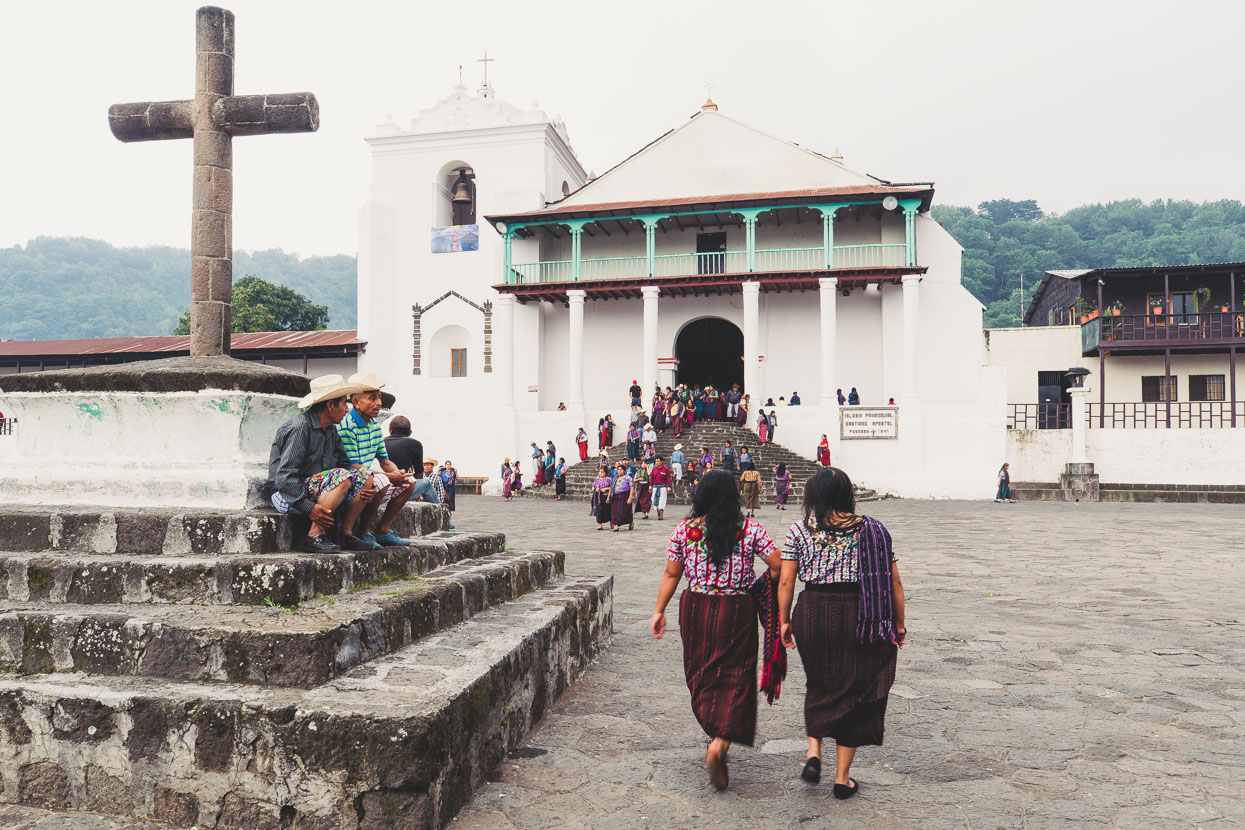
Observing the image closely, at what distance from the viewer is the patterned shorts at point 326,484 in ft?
12.2

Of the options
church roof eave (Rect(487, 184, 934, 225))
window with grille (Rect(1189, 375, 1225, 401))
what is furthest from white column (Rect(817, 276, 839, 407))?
window with grille (Rect(1189, 375, 1225, 401))

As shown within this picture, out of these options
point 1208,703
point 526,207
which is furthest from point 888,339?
point 1208,703

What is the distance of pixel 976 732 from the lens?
3867mm

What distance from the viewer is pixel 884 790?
3.24m

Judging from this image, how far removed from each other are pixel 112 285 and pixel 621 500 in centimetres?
11055

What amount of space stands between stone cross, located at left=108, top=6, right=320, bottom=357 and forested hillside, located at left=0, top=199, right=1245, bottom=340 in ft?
211

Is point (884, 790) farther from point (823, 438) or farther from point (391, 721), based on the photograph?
point (823, 438)

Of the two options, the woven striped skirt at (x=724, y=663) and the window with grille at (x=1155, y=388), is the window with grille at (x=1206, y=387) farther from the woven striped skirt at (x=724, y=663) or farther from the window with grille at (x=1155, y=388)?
the woven striped skirt at (x=724, y=663)

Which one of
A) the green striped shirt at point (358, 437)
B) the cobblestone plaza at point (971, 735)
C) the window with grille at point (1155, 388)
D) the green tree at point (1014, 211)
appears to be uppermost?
the green tree at point (1014, 211)

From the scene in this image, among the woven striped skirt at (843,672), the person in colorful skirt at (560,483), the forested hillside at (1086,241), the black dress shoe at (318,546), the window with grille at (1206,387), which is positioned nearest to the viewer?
the woven striped skirt at (843,672)

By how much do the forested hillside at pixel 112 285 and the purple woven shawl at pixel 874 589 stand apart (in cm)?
8828

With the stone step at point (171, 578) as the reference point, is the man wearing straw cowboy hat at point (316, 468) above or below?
above

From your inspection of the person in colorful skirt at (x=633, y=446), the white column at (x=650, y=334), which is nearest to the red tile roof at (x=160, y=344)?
the white column at (x=650, y=334)

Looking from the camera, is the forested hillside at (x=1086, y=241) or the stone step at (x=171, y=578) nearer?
the stone step at (x=171, y=578)
